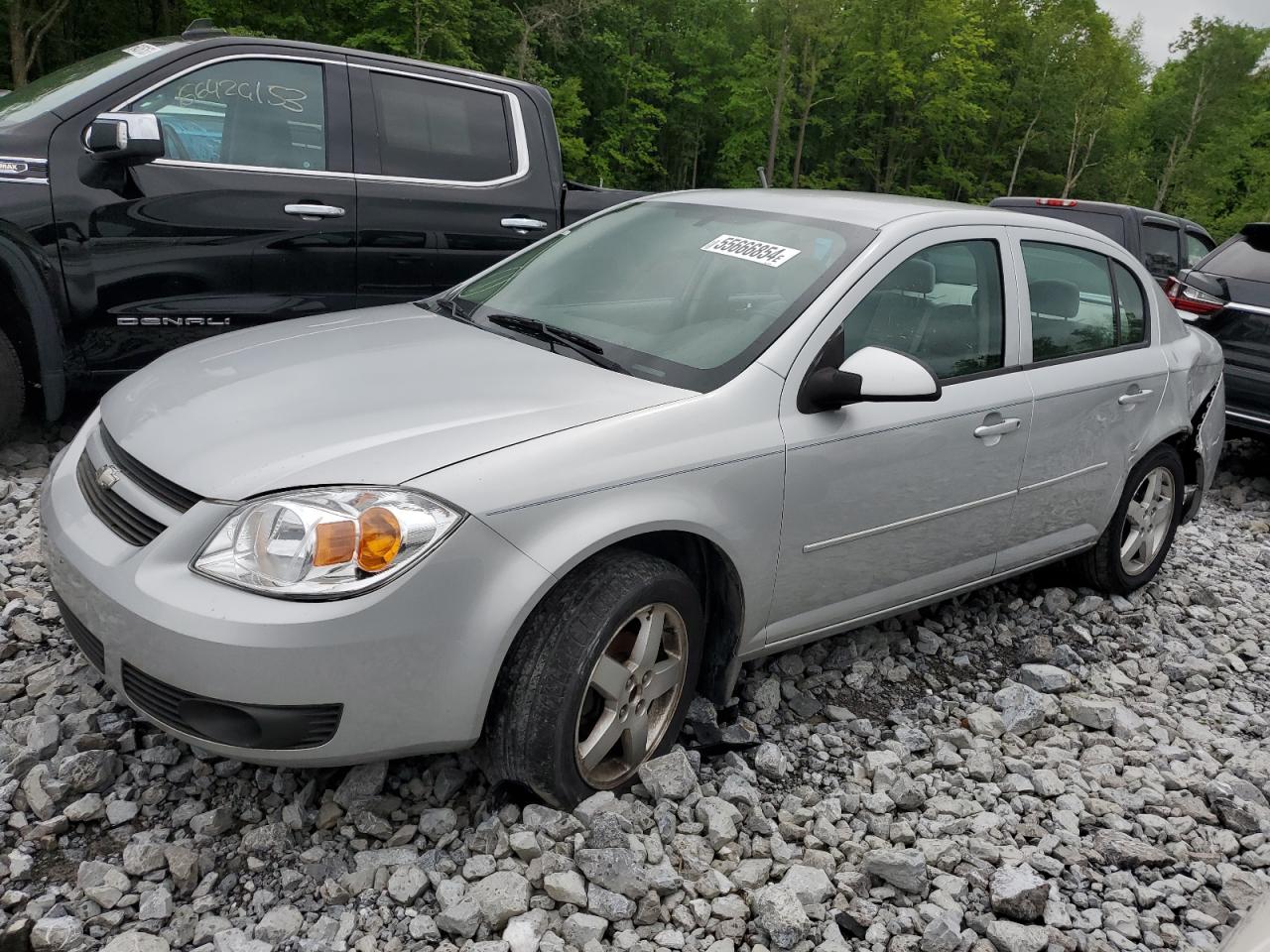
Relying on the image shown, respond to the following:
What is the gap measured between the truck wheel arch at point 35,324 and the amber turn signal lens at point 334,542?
291 cm

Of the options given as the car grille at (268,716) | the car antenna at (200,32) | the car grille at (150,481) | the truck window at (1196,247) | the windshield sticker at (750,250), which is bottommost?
the car grille at (268,716)

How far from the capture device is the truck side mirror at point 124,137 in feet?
14.0

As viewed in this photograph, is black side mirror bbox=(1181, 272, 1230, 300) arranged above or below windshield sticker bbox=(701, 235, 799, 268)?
below

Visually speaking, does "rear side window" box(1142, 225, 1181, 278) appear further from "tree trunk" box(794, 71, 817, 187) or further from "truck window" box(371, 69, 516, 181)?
"tree trunk" box(794, 71, 817, 187)

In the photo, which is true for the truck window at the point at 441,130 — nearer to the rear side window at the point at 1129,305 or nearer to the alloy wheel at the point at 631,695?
the rear side window at the point at 1129,305

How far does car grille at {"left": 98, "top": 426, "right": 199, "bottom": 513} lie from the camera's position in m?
2.46

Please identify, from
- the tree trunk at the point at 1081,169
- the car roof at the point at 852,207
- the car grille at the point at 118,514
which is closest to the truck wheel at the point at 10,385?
the car grille at the point at 118,514

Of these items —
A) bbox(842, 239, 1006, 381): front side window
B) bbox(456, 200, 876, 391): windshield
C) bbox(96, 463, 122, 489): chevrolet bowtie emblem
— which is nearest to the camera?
bbox(96, 463, 122, 489): chevrolet bowtie emblem

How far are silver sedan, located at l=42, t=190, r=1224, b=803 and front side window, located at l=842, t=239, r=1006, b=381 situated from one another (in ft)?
0.04

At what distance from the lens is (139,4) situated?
1046 inches

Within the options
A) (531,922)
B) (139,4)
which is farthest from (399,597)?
(139,4)

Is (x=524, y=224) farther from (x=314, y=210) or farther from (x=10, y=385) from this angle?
(x=10, y=385)

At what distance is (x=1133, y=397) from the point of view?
4.34 meters

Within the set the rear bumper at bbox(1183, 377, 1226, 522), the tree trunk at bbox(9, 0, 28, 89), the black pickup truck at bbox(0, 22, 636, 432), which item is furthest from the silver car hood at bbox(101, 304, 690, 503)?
the tree trunk at bbox(9, 0, 28, 89)
